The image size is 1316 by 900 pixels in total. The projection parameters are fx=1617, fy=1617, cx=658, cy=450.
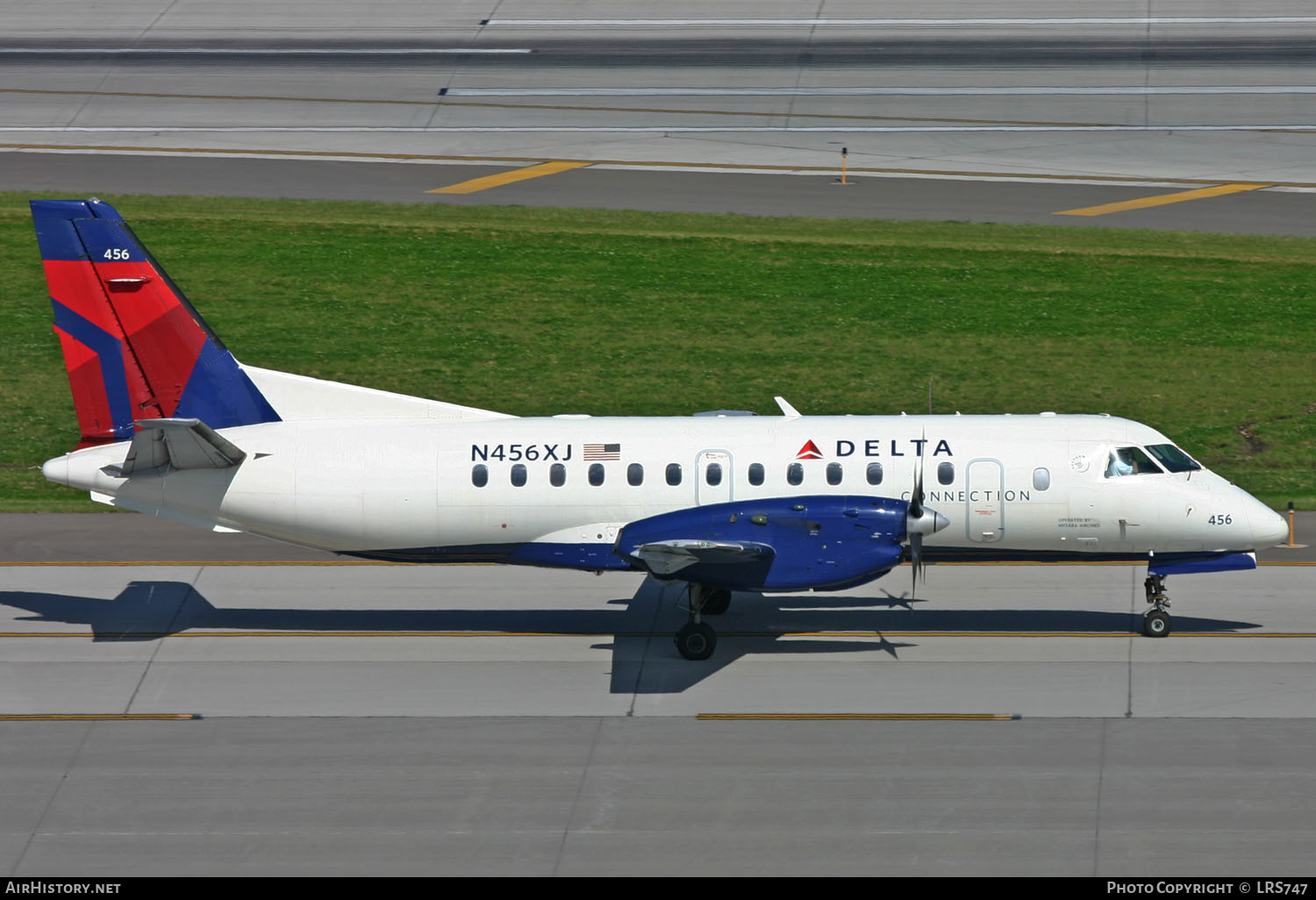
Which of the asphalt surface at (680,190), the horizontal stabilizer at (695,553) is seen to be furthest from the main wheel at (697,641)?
the asphalt surface at (680,190)

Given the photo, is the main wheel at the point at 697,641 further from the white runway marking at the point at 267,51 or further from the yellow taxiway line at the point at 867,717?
the white runway marking at the point at 267,51

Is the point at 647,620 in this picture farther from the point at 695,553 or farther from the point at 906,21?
the point at 906,21

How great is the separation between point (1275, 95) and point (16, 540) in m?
42.4

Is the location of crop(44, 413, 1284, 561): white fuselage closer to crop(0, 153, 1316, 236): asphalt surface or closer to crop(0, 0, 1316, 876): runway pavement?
crop(0, 0, 1316, 876): runway pavement

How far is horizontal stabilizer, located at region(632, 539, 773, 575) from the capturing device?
872 inches

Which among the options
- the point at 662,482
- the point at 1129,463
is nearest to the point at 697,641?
the point at 662,482

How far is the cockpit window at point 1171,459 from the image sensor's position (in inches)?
934

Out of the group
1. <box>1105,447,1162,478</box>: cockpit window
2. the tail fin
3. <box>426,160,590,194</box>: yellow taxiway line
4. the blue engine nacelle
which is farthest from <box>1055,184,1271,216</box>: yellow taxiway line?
the tail fin

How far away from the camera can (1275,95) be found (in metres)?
53.7

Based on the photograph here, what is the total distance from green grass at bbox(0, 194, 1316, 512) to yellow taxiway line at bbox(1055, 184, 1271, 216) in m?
1.74
